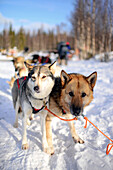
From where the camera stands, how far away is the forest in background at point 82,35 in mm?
16222

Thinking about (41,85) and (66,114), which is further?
(66,114)

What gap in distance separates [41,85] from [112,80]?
4.38 metres

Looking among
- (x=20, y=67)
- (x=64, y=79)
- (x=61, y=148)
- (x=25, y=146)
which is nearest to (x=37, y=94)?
(x=64, y=79)

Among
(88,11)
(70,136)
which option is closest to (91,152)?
(70,136)

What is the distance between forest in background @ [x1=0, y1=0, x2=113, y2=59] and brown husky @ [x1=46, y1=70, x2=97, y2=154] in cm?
1296

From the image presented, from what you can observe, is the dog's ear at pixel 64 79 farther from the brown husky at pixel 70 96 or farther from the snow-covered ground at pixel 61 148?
the snow-covered ground at pixel 61 148

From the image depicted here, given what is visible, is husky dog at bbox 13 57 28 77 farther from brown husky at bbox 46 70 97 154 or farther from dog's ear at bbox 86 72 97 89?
dog's ear at bbox 86 72 97 89

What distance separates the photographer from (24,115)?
7.38 ft

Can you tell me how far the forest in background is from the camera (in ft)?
53.2

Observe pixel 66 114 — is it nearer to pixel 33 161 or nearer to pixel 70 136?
pixel 70 136

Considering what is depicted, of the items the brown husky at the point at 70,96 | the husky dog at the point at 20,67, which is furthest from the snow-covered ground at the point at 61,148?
the husky dog at the point at 20,67

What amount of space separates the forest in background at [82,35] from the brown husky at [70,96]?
13.0m

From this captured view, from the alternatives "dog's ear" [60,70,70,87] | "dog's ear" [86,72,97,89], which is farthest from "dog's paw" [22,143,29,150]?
"dog's ear" [86,72,97,89]

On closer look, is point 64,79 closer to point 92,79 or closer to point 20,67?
point 92,79
